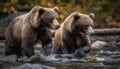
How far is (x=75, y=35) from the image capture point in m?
7.96

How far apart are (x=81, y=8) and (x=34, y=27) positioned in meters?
8.31

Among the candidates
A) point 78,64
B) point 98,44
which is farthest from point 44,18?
point 98,44

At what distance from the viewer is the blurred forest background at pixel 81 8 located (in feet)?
48.7

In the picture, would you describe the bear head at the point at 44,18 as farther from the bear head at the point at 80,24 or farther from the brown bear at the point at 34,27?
the bear head at the point at 80,24

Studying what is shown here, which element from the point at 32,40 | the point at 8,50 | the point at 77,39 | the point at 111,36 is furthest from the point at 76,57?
the point at 111,36

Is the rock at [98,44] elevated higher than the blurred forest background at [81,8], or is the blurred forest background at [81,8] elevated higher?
the blurred forest background at [81,8]

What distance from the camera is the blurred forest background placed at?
14.8 metres

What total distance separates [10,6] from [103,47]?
5.57 meters

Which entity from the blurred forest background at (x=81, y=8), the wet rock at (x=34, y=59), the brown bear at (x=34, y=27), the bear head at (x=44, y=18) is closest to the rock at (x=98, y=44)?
the brown bear at (x=34, y=27)

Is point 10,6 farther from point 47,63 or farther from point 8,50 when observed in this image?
point 47,63

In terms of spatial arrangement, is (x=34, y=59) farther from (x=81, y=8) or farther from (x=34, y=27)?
(x=81, y=8)

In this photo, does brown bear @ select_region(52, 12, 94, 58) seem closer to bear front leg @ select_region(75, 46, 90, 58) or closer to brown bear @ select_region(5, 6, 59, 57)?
bear front leg @ select_region(75, 46, 90, 58)

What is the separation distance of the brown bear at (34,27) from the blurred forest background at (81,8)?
670 cm

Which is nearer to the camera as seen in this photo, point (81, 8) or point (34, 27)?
point (34, 27)
